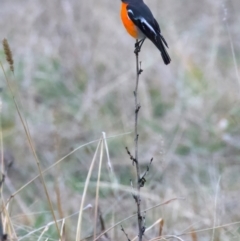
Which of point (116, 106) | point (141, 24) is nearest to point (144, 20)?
point (141, 24)

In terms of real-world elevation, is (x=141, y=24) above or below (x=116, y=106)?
above

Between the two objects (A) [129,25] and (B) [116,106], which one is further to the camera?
(B) [116,106]

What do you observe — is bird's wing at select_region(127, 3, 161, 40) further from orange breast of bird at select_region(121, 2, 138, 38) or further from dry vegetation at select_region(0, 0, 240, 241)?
dry vegetation at select_region(0, 0, 240, 241)

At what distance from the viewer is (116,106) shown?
6.51 meters

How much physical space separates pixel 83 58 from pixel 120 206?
306 centimetres

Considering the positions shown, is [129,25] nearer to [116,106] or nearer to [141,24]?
[141,24]

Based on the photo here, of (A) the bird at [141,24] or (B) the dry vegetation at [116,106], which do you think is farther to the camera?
(B) the dry vegetation at [116,106]

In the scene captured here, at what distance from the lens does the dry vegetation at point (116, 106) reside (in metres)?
4.76

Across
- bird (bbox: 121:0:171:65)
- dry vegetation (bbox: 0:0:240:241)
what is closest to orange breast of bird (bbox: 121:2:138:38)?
bird (bbox: 121:0:171:65)

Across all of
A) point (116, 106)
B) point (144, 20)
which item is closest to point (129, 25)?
point (144, 20)

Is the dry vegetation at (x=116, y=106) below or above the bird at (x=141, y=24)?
below

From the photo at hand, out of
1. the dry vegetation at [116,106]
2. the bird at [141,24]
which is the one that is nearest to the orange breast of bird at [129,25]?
the bird at [141,24]

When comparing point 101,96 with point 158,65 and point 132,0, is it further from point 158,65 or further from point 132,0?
point 132,0

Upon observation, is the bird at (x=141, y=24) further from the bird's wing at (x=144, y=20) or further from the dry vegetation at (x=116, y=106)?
the dry vegetation at (x=116, y=106)
